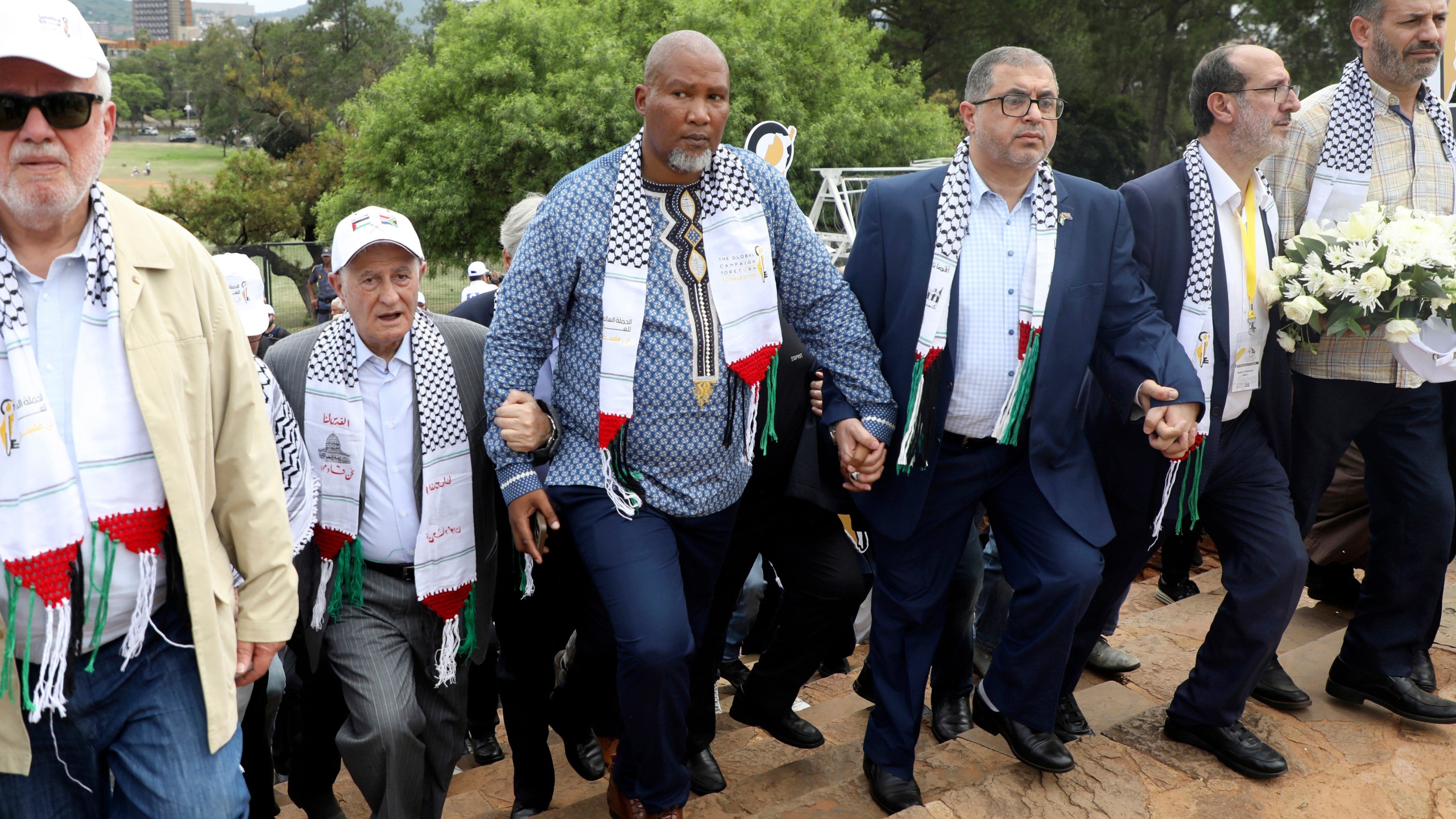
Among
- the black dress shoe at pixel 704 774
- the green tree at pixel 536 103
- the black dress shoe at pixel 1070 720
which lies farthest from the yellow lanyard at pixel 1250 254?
the green tree at pixel 536 103

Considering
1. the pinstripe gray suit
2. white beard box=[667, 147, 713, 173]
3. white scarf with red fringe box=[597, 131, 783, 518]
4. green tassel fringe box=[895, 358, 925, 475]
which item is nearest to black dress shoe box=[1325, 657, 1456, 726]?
green tassel fringe box=[895, 358, 925, 475]

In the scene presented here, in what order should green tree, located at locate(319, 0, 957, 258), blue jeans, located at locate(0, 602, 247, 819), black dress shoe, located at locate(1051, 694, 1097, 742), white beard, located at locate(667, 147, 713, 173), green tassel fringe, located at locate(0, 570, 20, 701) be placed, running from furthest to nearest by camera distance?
green tree, located at locate(319, 0, 957, 258) < black dress shoe, located at locate(1051, 694, 1097, 742) < white beard, located at locate(667, 147, 713, 173) < blue jeans, located at locate(0, 602, 247, 819) < green tassel fringe, located at locate(0, 570, 20, 701)

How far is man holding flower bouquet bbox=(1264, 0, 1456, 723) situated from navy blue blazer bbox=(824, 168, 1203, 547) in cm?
61

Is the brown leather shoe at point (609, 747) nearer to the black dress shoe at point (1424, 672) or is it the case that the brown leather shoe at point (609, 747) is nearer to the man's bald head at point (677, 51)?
the man's bald head at point (677, 51)

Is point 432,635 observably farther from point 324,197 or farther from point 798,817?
point 324,197

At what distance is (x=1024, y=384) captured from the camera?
3.50 meters

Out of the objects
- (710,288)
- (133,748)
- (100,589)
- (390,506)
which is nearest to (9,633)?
(100,589)

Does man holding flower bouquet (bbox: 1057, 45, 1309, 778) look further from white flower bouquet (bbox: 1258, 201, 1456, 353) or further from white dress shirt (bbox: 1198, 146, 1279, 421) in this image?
white flower bouquet (bbox: 1258, 201, 1456, 353)

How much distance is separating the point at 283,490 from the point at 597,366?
3.28 ft

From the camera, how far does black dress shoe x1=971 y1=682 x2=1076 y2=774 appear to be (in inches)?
139

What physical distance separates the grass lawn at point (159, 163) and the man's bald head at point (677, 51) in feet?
144

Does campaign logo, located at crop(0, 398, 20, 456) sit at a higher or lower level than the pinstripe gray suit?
higher

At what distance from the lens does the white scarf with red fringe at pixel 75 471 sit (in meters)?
2.20

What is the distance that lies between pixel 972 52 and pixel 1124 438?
2852cm
